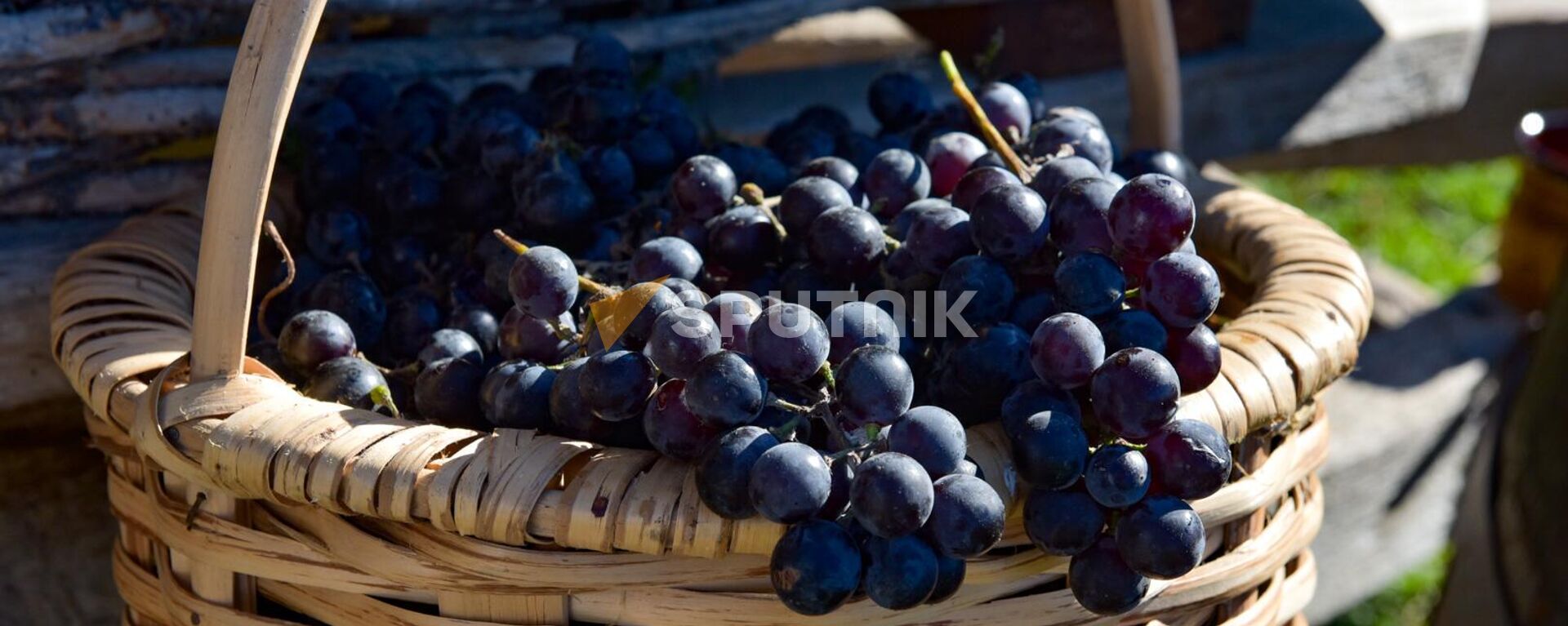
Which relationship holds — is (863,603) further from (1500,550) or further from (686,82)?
(1500,550)

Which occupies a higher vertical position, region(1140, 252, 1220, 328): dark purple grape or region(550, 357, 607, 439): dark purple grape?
region(550, 357, 607, 439): dark purple grape

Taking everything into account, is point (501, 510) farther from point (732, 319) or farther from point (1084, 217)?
point (1084, 217)

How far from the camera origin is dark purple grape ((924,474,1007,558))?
0.76 m

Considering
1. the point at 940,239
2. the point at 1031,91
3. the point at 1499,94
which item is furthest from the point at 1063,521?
the point at 1499,94

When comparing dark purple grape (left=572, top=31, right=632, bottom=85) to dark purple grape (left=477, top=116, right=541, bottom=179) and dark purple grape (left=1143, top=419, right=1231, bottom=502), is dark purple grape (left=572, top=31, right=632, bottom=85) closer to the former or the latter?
dark purple grape (left=477, top=116, right=541, bottom=179)

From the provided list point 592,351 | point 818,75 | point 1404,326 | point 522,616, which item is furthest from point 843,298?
point 1404,326

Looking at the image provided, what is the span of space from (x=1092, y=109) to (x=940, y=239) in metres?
1.05

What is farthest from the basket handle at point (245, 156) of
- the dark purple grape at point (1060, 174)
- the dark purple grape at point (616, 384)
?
the dark purple grape at point (1060, 174)

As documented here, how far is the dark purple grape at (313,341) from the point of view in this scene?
3.22ft

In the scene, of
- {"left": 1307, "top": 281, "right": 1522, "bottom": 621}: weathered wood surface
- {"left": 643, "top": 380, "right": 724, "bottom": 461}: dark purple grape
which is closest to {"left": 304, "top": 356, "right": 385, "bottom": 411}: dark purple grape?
{"left": 643, "top": 380, "right": 724, "bottom": 461}: dark purple grape

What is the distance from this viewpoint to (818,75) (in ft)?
6.43

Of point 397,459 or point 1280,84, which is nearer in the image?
point 397,459

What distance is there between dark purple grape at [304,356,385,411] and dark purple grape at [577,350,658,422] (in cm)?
20

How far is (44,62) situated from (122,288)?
320mm
